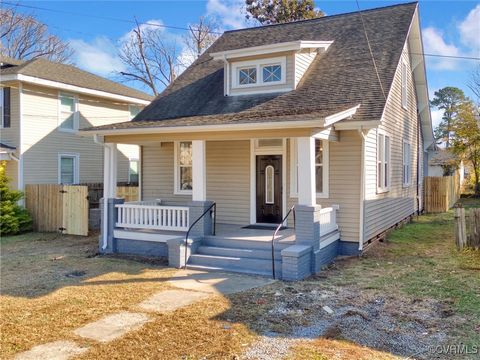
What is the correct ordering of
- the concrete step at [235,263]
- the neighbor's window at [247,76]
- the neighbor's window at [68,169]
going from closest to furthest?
the concrete step at [235,263] → the neighbor's window at [247,76] → the neighbor's window at [68,169]

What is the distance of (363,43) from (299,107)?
3.71 m

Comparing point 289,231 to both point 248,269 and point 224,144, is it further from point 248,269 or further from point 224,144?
point 224,144

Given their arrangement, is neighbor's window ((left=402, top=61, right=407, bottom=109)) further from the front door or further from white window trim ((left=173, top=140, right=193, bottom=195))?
white window trim ((left=173, top=140, right=193, bottom=195))

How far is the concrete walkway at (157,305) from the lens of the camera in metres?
5.07

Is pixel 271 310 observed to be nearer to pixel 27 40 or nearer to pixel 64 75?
pixel 64 75

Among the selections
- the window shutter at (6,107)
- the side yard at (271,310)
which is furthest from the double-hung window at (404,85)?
the window shutter at (6,107)

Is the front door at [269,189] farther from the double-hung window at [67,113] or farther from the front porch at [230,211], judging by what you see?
the double-hung window at [67,113]

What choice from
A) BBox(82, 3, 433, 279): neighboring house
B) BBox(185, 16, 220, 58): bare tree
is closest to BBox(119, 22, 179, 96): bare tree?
BBox(185, 16, 220, 58): bare tree

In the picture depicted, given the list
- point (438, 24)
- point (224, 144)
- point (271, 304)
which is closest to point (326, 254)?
point (271, 304)

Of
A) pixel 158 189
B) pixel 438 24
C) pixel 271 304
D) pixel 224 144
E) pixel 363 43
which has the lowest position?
pixel 271 304

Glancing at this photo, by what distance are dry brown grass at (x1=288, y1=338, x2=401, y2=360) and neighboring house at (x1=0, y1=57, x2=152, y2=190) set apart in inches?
561

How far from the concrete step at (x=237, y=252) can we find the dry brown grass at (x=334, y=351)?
3678 mm

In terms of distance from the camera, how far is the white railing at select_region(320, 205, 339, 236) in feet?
30.8

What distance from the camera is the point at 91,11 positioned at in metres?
15.2
